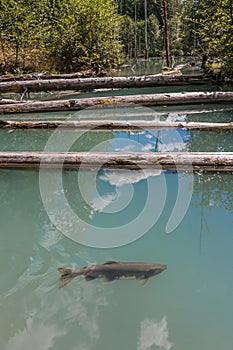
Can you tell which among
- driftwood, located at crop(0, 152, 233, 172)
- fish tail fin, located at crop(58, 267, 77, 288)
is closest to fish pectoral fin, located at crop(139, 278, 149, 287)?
fish tail fin, located at crop(58, 267, 77, 288)

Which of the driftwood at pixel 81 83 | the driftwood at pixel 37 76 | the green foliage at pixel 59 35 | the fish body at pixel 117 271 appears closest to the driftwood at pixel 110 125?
the driftwood at pixel 81 83

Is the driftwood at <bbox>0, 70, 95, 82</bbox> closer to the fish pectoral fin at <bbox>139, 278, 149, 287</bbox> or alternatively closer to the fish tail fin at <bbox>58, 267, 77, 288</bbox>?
the fish tail fin at <bbox>58, 267, 77, 288</bbox>

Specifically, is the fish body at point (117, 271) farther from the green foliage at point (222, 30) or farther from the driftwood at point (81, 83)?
the green foliage at point (222, 30)

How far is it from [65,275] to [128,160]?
2.80 metres

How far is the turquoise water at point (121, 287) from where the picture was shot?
2209 mm

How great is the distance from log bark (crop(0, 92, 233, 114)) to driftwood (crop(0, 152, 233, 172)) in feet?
15.3

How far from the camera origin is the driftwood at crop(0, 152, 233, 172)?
5.04 m

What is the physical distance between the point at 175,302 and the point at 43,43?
60.5ft

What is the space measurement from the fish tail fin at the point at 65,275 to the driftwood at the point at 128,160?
2683 mm

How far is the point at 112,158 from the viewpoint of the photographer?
531 centimetres

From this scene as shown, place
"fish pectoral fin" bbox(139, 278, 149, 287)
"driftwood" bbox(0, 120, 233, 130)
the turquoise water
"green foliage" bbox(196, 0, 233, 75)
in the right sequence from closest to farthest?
1. the turquoise water
2. "fish pectoral fin" bbox(139, 278, 149, 287)
3. "driftwood" bbox(0, 120, 233, 130)
4. "green foliage" bbox(196, 0, 233, 75)

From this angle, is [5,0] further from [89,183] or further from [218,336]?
[218,336]

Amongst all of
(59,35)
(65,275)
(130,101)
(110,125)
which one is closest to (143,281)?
(65,275)

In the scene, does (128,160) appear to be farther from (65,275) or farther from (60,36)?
(60,36)
